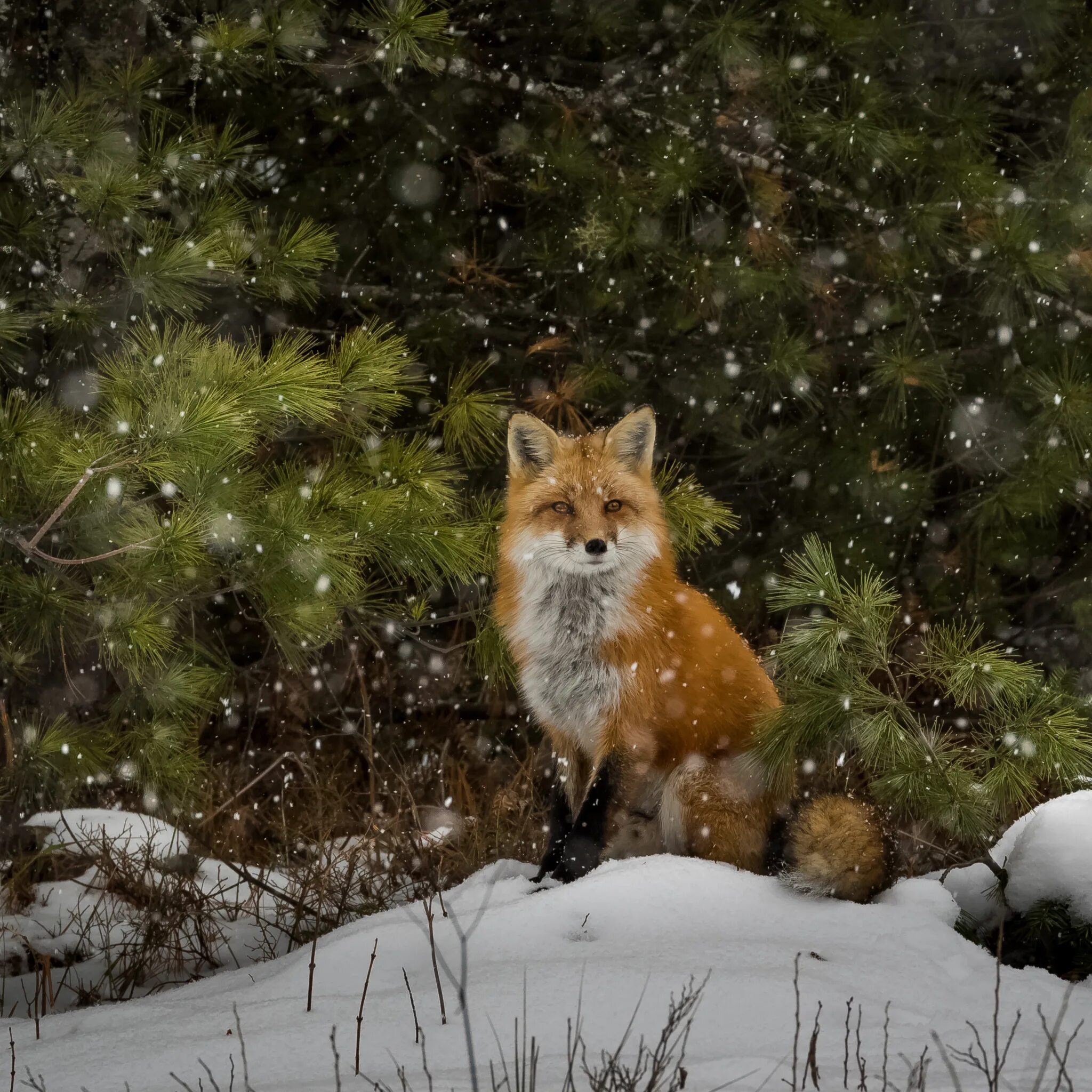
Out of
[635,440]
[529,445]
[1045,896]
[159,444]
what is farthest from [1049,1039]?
[159,444]

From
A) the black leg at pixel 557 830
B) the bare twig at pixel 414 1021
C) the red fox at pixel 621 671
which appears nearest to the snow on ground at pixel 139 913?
the black leg at pixel 557 830

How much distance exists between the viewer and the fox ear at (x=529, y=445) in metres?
3.91

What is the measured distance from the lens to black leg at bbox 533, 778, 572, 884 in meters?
3.82

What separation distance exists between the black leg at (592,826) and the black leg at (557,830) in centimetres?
7

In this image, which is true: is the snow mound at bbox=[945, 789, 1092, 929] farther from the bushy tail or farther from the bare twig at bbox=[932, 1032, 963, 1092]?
the bare twig at bbox=[932, 1032, 963, 1092]

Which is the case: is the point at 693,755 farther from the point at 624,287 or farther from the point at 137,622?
the point at 624,287

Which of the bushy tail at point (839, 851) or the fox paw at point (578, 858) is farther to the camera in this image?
the fox paw at point (578, 858)

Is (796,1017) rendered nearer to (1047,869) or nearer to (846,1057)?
(846,1057)

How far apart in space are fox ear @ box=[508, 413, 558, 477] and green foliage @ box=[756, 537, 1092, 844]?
2.79 feet

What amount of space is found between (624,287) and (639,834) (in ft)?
8.63

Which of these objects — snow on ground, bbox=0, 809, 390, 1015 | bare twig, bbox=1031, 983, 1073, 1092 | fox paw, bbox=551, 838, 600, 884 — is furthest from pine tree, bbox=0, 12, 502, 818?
bare twig, bbox=1031, 983, 1073, 1092

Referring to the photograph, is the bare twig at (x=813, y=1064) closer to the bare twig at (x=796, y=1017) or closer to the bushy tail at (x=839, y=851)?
the bare twig at (x=796, y=1017)

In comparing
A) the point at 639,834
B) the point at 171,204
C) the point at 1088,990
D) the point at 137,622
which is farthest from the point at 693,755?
the point at 171,204

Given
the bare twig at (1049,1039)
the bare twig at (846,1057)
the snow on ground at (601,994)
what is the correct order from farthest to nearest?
the snow on ground at (601,994)
the bare twig at (846,1057)
the bare twig at (1049,1039)
